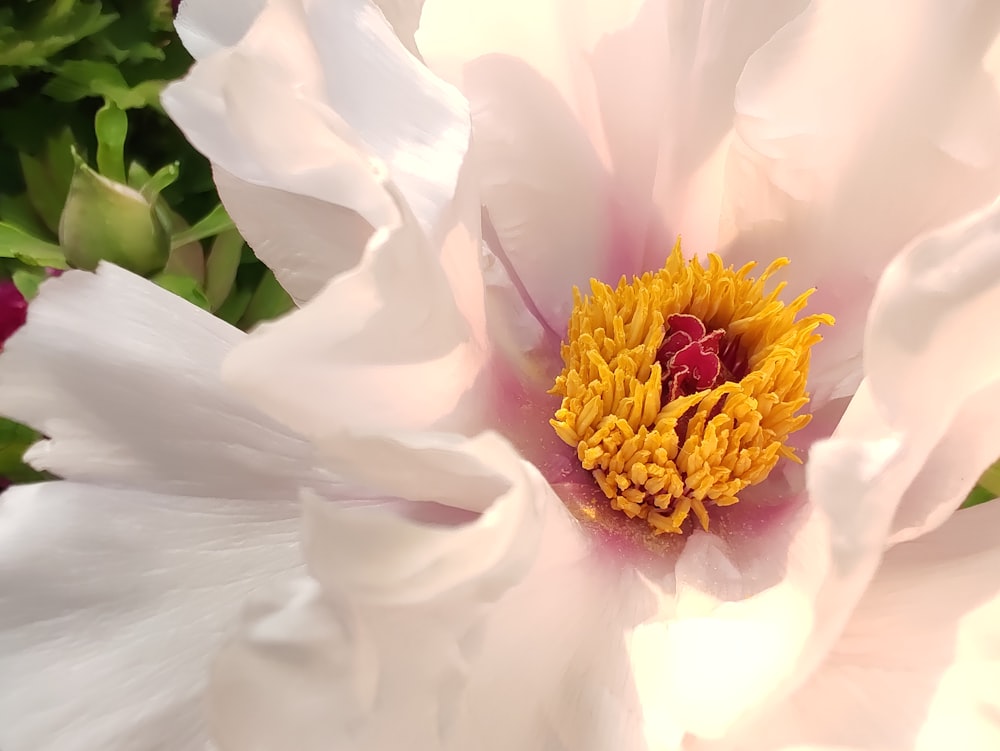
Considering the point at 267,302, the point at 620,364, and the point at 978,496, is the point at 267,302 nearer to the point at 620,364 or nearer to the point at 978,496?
the point at 620,364

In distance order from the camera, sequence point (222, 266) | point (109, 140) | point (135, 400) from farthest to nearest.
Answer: point (222, 266) → point (109, 140) → point (135, 400)

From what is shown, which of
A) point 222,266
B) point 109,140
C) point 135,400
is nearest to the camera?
point 135,400

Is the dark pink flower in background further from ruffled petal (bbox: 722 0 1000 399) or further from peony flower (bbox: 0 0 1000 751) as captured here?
ruffled petal (bbox: 722 0 1000 399)

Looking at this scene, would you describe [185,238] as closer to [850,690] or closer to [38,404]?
[38,404]

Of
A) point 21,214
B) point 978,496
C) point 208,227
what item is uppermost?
point 978,496

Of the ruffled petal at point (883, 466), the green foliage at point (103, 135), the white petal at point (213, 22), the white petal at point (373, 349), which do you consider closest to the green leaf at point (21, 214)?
the green foliage at point (103, 135)

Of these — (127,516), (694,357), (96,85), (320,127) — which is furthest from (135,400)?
(96,85)
